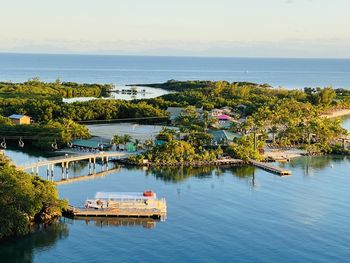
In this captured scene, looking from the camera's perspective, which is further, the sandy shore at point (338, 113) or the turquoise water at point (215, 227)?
the sandy shore at point (338, 113)

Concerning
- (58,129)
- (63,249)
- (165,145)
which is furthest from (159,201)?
(58,129)

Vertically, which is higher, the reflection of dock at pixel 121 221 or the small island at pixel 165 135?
the small island at pixel 165 135

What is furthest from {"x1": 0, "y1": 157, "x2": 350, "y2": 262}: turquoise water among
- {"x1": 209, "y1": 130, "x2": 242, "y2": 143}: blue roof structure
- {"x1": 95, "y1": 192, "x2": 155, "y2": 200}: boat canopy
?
{"x1": 209, "y1": 130, "x2": 242, "y2": 143}: blue roof structure

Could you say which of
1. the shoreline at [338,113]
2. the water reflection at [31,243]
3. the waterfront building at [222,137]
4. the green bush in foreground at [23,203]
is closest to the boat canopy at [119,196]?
the green bush in foreground at [23,203]

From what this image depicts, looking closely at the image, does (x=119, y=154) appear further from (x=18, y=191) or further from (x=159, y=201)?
(x=18, y=191)

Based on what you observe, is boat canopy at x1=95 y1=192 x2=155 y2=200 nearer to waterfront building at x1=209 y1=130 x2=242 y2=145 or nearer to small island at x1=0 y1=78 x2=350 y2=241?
small island at x1=0 y1=78 x2=350 y2=241

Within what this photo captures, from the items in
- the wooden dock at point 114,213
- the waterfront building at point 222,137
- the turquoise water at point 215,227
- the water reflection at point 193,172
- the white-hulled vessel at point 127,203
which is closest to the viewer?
the turquoise water at point 215,227

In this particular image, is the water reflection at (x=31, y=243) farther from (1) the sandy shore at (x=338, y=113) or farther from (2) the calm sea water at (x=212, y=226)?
(1) the sandy shore at (x=338, y=113)

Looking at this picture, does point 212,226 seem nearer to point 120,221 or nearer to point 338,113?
point 120,221
